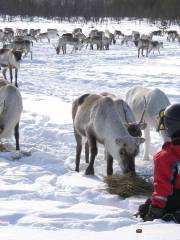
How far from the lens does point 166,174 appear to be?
173 inches

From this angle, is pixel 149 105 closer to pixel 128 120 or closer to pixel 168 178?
pixel 128 120

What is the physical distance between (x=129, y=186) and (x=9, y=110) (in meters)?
3.12

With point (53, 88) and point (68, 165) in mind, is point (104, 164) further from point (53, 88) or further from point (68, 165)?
point (53, 88)

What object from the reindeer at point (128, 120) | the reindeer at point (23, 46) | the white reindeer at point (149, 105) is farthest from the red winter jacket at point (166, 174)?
the reindeer at point (23, 46)

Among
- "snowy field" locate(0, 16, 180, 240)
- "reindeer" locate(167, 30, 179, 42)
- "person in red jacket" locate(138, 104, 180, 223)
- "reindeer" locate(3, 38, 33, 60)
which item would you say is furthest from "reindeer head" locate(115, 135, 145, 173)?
"reindeer" locate(167, 30, 179, 42)

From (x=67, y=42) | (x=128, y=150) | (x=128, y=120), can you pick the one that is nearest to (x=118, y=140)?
(x=128, y=150)

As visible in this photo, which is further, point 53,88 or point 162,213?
point 53,88

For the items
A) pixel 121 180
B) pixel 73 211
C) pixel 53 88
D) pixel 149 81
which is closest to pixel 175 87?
pixel 149 81

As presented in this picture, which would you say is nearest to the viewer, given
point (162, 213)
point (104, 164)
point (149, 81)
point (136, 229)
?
point (136, 229)

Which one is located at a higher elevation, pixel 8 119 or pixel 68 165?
pixel 8 119

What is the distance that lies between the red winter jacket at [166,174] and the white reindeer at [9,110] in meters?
4.02

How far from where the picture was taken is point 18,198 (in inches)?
216

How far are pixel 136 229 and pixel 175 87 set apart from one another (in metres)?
12.6

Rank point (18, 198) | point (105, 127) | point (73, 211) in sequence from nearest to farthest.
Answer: point (73, 211), point (18, 198), point (105, 127)
